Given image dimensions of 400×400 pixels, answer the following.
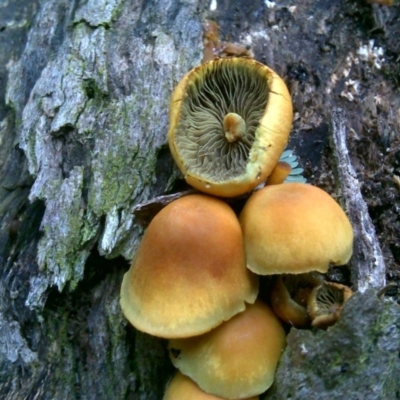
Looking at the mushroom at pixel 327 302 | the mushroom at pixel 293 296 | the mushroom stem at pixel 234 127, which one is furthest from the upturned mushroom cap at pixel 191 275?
the mushroom stem at pixel 234 127

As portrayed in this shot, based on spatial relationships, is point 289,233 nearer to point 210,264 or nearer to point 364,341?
point 210,264

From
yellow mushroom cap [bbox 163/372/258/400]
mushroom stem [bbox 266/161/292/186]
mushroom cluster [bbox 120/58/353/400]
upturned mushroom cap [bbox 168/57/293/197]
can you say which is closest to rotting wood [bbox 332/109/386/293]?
mushroom cluster [bbox 120/58/353/400]

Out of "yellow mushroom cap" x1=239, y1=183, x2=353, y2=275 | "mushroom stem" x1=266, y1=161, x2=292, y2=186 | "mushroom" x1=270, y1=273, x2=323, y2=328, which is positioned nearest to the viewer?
"yellow mushroom cap" x1=239, y1=183, x2=353, y2=275

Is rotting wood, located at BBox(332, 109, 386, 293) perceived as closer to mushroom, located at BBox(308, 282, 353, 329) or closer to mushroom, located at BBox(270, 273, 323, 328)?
mushroom, located at BBox(308, 282, 353, 329)

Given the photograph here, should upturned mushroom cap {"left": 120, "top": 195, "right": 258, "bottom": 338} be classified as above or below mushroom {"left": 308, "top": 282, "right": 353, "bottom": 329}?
above

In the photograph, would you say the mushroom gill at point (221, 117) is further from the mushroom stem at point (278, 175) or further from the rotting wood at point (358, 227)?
the rotting wood at point (358, 227)

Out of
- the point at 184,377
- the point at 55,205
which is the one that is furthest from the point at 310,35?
the point at 184,377
